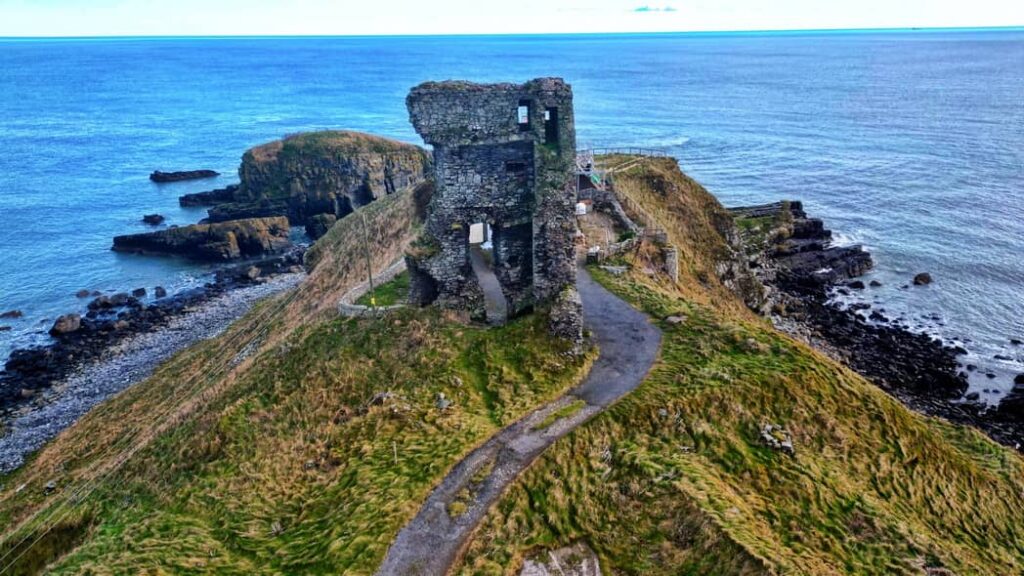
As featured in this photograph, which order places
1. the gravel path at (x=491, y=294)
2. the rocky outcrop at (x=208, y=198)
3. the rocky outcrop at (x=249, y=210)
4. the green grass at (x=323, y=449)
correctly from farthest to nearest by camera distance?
the rocky outcrop at (x=208, y=198), the rocky outcrop at (x=249, y=210), the gravel path at (x=491, y=294), the green grass at (x=323, y=449)

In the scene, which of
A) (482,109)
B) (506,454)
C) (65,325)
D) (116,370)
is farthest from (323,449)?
(65,325)

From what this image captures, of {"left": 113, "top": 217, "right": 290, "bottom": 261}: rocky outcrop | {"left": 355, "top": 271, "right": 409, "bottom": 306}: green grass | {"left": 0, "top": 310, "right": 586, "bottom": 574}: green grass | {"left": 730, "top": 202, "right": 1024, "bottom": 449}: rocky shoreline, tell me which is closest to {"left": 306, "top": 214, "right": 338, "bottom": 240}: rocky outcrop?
{"left": 113, "top": 217, "right": 290, "bottom": 261}: rocky outcrop

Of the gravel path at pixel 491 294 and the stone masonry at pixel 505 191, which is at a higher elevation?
the stone masonry at pixel 505 191

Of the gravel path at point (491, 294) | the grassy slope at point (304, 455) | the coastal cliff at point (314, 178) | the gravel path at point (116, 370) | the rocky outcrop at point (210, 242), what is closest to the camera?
the grassy slope at point (304, 455)

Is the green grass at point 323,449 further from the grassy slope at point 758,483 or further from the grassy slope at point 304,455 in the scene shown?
the grassy slope at point 758,483

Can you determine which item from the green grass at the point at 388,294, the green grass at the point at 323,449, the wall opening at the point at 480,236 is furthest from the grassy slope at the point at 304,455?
the wall opening at the point at 480,236

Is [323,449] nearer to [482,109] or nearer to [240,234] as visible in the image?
[482,109]

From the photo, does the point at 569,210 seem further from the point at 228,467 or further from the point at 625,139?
the point at 625,139
